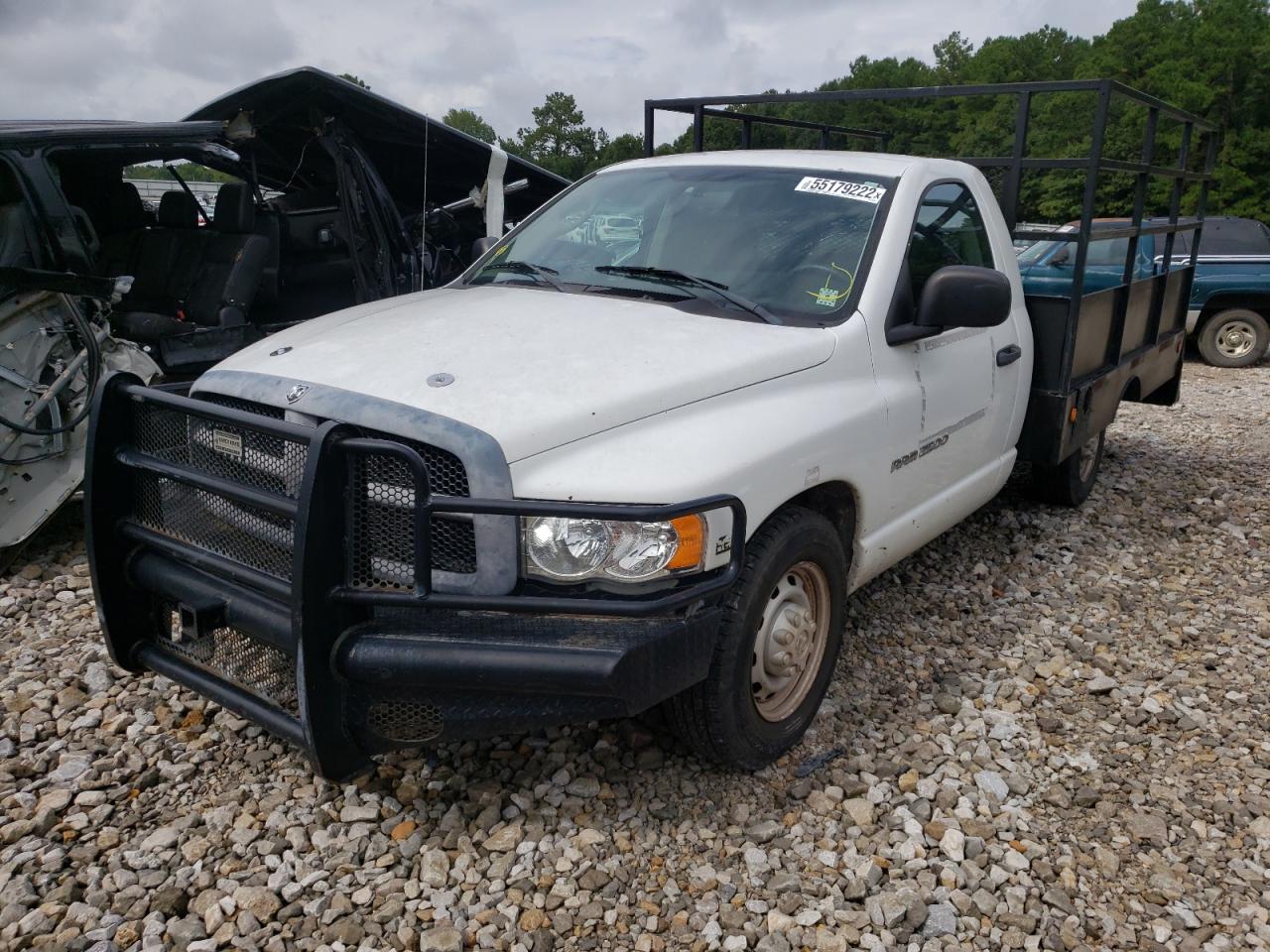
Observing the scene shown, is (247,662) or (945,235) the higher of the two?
(945,235)

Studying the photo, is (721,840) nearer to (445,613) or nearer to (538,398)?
(445,613)

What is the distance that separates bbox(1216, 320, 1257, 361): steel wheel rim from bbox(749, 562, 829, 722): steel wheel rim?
1105 centimetres

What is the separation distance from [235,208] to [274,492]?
452 cm

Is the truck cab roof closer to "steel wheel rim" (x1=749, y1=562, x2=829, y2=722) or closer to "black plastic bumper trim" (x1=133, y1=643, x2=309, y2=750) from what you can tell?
"steel wheel rim" (x1=749, y1=562, x2=829, y2=722)

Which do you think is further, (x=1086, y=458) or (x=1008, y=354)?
(x=1086, y=458)

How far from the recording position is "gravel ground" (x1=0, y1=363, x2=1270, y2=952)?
106 inches

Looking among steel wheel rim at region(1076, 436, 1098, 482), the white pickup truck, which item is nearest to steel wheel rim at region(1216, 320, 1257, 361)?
steel wheel rim at region(1076, 436, 1098, 482)

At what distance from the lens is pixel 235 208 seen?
21.8 ft

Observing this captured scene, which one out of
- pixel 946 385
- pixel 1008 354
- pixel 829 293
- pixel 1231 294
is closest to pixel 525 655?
pixel 829 293

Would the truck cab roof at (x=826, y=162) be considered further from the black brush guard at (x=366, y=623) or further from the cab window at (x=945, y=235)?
the black brush guard at (x=366, y=623)

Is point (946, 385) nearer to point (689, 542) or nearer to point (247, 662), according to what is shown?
point (689, 542)

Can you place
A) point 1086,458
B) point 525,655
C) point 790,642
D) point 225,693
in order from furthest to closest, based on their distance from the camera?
point 1086,458 < point 790,642 < point 225,693 < point 525,655

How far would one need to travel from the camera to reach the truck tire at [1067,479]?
5816 millimetres

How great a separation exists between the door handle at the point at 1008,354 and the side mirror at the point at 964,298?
88 cm
